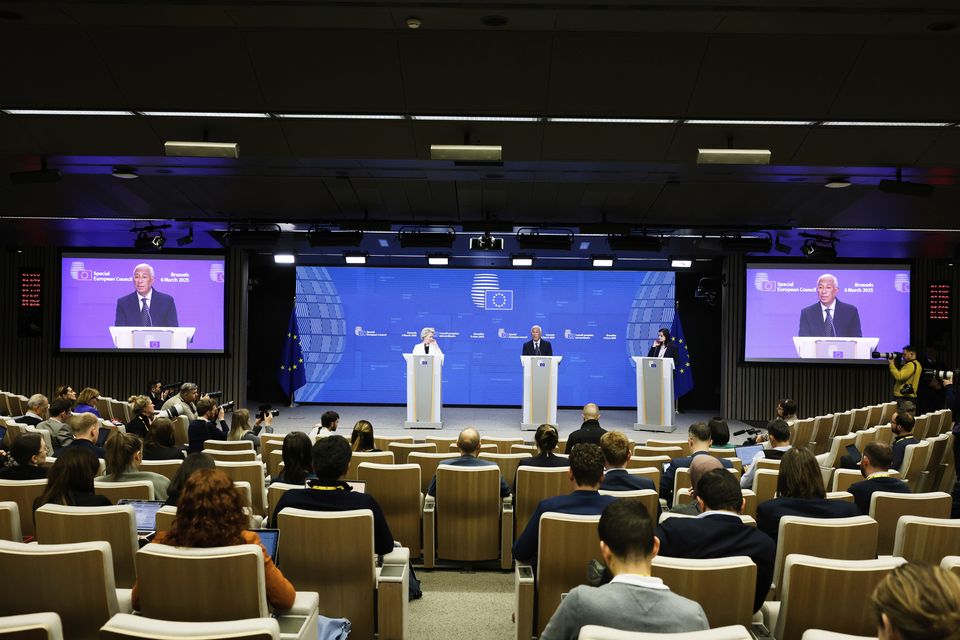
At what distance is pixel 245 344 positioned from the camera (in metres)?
14.4

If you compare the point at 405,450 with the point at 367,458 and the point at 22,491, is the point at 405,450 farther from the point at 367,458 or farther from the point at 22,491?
the point at 22,491

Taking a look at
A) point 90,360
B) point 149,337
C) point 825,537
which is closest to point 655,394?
point 149,337

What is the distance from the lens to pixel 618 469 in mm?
4500

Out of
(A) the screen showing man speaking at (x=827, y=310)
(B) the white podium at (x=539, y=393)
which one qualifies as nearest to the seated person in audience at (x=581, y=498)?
(B) the white podium at (x=539, y=393)

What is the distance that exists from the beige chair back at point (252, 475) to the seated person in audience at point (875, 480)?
3775 millimetres

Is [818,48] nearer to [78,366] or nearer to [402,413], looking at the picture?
[402,413]

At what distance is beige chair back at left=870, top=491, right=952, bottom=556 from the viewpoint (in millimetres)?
4172

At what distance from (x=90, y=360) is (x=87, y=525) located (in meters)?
12.7

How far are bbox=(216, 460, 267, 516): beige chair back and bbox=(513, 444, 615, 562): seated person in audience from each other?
2.17 meters

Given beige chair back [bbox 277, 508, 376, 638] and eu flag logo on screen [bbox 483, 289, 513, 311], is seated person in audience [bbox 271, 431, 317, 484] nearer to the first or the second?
beige chair back [bbox 277, 508, 376, 638]

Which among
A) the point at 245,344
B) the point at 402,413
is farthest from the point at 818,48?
the point at 245,344

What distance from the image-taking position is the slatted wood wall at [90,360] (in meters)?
14.2

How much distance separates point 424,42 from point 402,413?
9.32 meters

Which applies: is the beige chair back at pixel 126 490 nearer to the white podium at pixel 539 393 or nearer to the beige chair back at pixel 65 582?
the beige chair back at pixel 65 582
